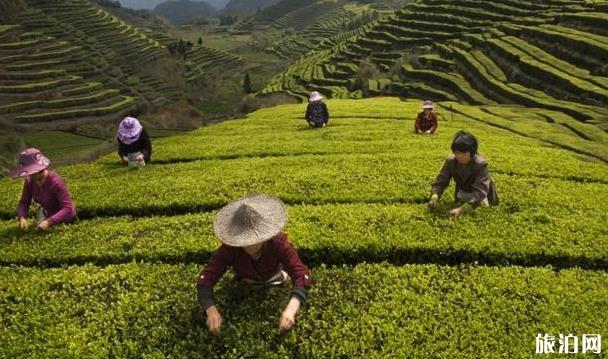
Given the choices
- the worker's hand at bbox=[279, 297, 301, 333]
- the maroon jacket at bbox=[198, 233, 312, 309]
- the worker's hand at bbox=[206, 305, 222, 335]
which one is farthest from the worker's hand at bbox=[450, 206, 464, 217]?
the worker's hand at bbox=[206, 305, 222, 335]

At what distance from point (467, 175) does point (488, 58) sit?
5179 centimetres

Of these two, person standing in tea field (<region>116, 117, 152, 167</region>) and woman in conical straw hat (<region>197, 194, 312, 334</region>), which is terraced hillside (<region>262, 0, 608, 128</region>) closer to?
person standing in tea field (<region>116, 117, 152, 167</region>)

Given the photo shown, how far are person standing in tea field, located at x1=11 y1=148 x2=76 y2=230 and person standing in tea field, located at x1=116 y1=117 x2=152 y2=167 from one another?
495 centimetres

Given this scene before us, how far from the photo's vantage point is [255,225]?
601cm

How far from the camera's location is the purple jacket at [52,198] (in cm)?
920

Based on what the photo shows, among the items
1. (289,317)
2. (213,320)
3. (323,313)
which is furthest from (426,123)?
(213,320)

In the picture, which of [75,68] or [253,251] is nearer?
[253,251]

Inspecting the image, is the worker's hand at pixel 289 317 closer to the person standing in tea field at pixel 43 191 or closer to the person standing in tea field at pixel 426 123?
the person standing in tea field at pixel 43 191

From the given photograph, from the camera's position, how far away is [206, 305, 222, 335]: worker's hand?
6145 mm

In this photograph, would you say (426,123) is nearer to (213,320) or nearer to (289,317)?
(289,317)

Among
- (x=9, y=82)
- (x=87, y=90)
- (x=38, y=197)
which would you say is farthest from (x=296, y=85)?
(x=38, y=197)

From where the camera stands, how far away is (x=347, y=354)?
6051 millimetres

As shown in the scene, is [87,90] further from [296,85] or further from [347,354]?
[347,354]

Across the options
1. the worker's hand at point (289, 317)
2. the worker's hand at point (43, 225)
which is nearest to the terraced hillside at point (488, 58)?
the worker's hand at point (289, 317)
